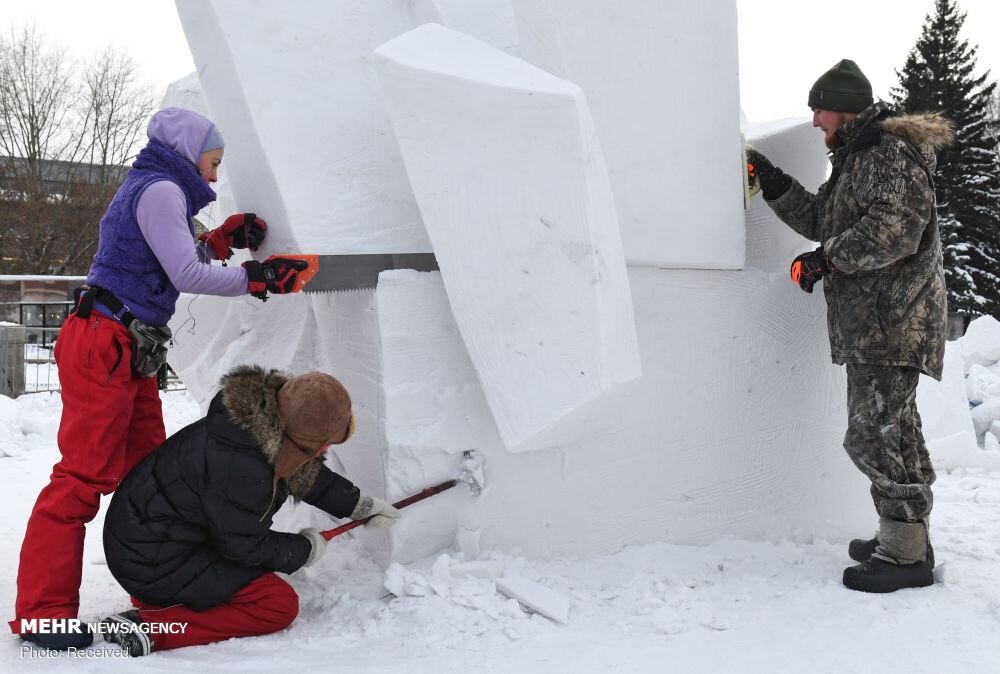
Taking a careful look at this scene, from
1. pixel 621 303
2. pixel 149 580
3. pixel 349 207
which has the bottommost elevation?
pixel 149 580

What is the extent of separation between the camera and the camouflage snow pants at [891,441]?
9.67 ft

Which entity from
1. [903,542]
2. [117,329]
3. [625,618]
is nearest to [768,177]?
[903,542]

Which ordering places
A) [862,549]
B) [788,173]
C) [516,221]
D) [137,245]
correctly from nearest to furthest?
[137,245] < [516,221] < [862,549] < [788,173]

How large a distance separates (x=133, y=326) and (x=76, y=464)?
1.46 ft

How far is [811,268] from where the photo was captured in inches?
121

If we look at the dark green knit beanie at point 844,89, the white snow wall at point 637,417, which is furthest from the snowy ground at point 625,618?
the dark green knit beanie at point 844,89

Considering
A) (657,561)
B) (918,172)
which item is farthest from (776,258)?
(657,561)

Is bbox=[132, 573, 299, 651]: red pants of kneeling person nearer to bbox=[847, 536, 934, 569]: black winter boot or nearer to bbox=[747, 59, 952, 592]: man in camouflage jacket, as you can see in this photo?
bbox=[747, 59, 952, 592]: man in camouflage jacket

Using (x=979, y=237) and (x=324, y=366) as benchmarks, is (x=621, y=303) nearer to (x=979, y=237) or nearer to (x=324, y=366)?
(x=324, y=366)

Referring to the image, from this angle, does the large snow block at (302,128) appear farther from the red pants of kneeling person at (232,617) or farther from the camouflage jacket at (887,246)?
the camouflage jacket at (887,246)

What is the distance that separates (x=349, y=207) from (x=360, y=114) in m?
0.39

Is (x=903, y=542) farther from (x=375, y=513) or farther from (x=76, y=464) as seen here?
(x=76, y=464)

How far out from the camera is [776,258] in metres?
3.57

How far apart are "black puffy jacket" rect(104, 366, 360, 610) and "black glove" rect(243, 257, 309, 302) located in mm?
284
